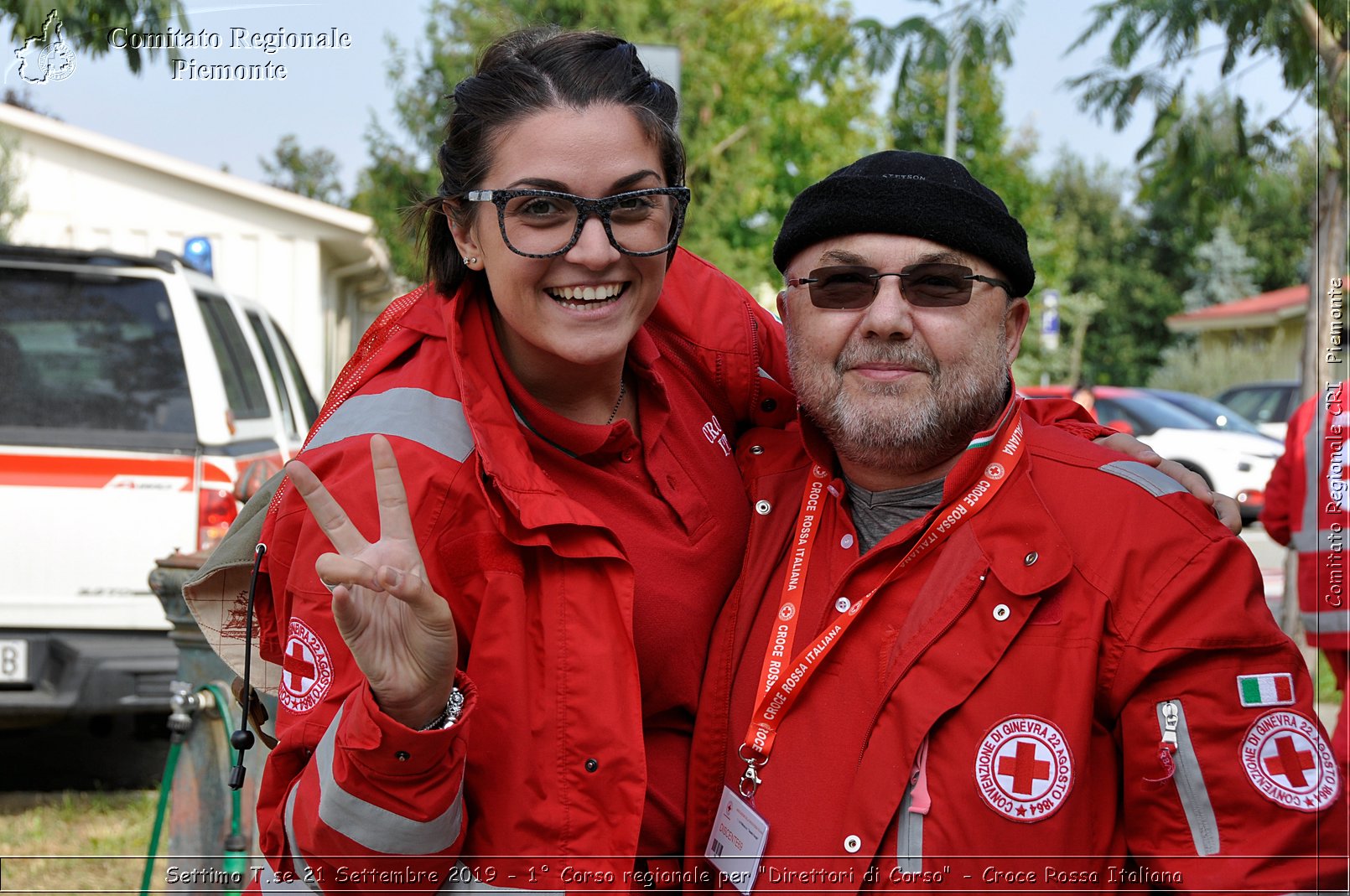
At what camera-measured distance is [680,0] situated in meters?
20.8

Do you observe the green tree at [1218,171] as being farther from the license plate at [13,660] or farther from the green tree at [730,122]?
the green tree at [730,122]

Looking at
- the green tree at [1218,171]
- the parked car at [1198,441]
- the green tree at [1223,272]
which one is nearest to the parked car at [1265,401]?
the parked car at [1198,441]

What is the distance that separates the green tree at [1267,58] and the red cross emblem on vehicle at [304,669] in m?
3.62

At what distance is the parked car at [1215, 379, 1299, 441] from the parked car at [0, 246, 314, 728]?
14663mm

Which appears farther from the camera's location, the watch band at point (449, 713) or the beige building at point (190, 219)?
the beige building at point (190, 219)

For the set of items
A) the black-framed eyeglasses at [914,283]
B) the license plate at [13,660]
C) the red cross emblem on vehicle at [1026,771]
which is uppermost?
the black-framed eyeglasses at [914,283]

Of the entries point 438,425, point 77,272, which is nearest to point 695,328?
point 438,425

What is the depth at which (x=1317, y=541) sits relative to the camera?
11.7 feet

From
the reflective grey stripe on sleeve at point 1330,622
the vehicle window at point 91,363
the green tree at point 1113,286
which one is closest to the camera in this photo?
the reflective grey stripe on sleeve at point 1330,622

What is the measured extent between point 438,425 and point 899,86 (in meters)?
A: 3.92

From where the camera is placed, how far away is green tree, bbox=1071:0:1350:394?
444 centimetres

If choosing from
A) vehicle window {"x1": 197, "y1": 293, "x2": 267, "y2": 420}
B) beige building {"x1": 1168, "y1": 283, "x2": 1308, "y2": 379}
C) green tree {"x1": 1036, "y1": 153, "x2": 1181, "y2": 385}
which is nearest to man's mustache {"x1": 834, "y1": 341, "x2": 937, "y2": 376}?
vehicle window {"x1": 197, "y1": 293, "x2": 267, "y2": 420}

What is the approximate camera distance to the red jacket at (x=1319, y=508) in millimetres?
3547

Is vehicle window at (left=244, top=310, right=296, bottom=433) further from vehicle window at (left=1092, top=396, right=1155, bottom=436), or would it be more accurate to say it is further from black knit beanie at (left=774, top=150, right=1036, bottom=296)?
vehicle window at (left=1092, top=396, right=1155, bottom=436)
